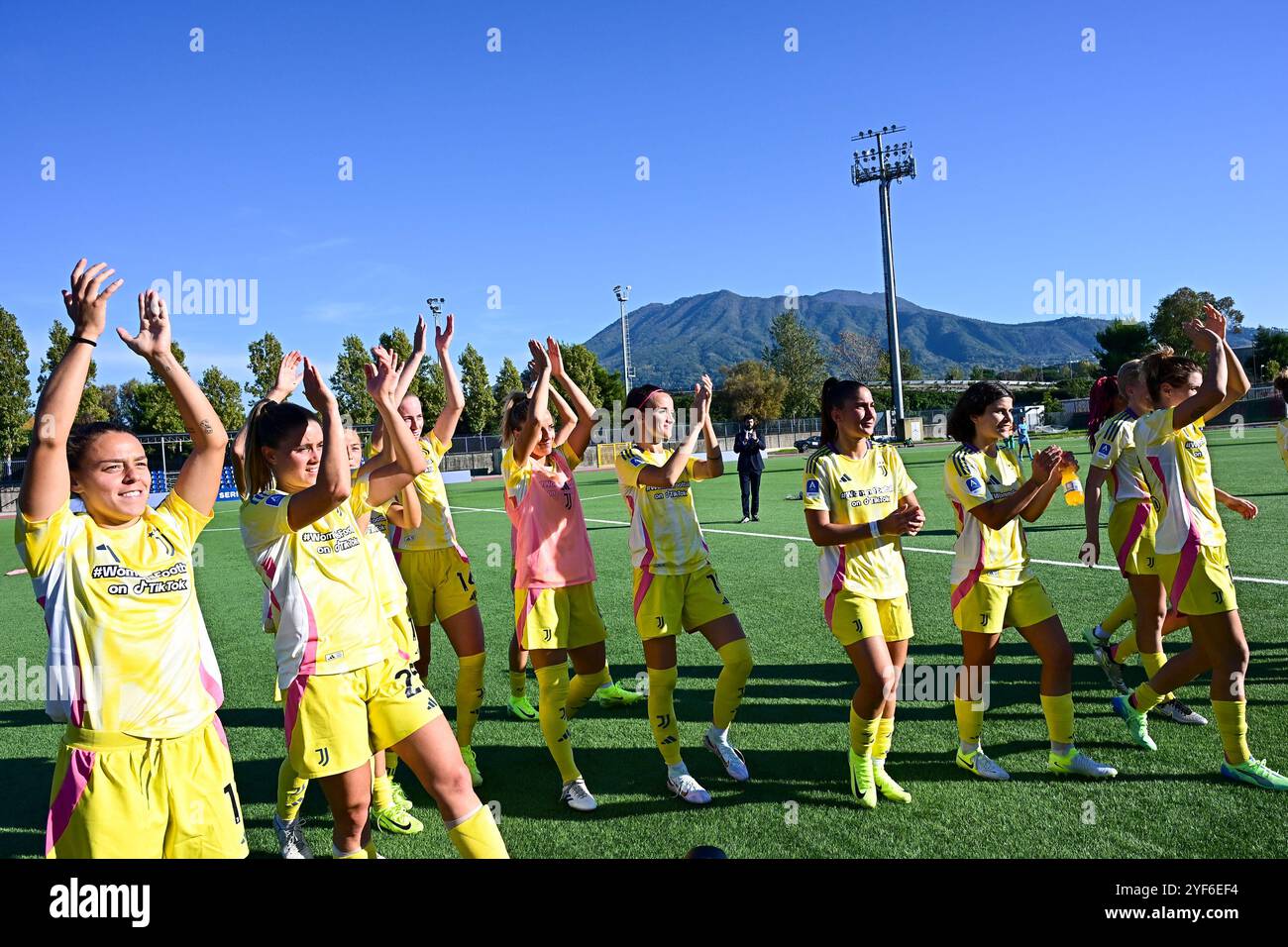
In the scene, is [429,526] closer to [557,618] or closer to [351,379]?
[557,618]

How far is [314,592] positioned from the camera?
10.2ft

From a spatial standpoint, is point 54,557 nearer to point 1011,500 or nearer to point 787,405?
point 1011,500

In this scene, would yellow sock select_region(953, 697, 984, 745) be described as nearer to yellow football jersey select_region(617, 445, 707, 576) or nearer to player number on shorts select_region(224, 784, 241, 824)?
yellow football jersey select_region(617, 445, 707, 576)

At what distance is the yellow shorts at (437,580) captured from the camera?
5.32m

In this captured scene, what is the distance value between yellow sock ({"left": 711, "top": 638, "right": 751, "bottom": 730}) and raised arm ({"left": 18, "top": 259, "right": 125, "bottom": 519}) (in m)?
3.25

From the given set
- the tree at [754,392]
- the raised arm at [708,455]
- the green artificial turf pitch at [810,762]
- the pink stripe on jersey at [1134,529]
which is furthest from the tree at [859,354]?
the raised arm at [708,455]

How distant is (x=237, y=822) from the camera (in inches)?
107

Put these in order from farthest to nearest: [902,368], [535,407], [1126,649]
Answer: [902,368], [1126,649], [535,407]

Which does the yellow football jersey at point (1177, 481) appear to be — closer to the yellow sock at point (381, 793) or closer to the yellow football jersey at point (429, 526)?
the yellow football jersey at point (429, 526)

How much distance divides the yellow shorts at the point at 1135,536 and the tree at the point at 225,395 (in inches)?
2036

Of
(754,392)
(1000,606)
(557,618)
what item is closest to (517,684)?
(557,618)

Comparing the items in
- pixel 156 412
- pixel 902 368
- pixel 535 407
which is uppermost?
pixel 902 368

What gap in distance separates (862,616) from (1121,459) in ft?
8.93
